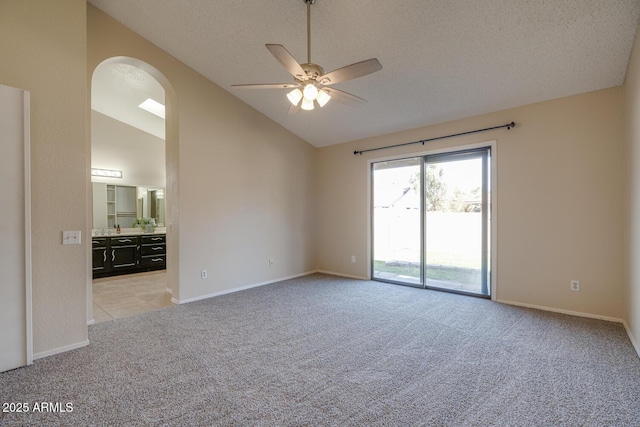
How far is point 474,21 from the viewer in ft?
9.03

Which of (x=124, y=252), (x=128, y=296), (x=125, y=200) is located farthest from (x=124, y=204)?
(x=128, y=296)

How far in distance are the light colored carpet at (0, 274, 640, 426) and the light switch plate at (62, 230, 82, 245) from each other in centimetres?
99

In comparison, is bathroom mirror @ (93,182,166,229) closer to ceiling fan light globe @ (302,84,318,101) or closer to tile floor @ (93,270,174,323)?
tile floor @ (93,270,174,323)

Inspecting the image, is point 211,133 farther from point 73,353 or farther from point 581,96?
point 581,96

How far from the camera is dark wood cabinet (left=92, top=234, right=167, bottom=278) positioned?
18.5 ft

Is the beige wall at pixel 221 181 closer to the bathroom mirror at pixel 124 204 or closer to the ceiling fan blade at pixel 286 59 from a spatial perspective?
the ceiling fan blade at pixel 286 59

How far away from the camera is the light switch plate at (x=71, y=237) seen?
2.67 meters

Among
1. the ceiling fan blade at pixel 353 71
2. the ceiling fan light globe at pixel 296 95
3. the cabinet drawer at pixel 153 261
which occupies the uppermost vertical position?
the ceiling fan blade at pixel 353 71

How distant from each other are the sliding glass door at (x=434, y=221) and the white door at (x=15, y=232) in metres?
4.60

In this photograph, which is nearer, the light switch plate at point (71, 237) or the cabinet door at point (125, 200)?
the light switch plate at point (71, 237)

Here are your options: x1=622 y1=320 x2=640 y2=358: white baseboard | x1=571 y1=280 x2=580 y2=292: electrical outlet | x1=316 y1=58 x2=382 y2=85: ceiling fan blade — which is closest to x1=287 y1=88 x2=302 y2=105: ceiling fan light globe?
x1=316 y1=58 x2=382 y2=85: ceiling fan blade

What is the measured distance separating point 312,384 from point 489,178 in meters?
3.69

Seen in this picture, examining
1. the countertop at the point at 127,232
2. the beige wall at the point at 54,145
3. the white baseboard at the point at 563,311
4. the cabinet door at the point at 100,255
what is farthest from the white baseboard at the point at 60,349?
the white baseboard at the point at 563,311

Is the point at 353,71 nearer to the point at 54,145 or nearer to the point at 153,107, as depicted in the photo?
the point at 54,145
